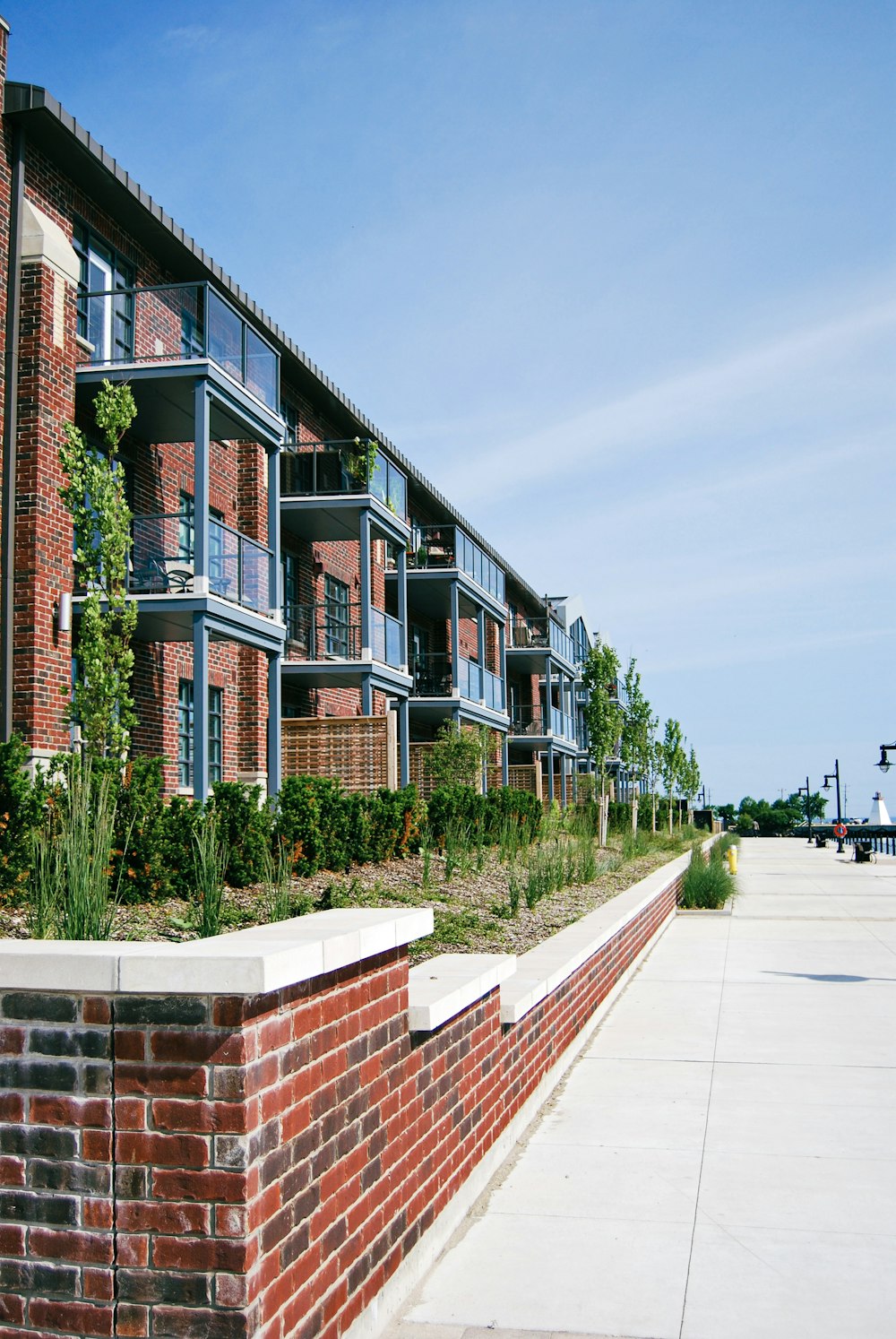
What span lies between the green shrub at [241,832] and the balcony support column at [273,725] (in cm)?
608

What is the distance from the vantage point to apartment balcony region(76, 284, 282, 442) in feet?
52.1

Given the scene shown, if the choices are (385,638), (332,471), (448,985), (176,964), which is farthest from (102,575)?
(176,964)

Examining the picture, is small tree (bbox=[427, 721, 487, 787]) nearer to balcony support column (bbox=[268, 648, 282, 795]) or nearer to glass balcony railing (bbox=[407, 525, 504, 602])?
glass balcony railing (bbox=[407, 525, 504, 602])

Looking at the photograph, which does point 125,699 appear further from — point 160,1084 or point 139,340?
point 160,1084

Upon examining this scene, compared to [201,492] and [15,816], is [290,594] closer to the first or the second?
[201,492]

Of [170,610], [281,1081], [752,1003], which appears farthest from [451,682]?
[281,1081]

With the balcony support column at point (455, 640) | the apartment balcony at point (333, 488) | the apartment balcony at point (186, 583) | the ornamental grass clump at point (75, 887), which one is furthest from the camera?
the balcony support column at point (455, 640)

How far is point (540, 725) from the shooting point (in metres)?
42.5

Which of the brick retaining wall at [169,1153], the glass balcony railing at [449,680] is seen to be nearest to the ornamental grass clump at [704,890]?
the glass balcony railing at [449,680]

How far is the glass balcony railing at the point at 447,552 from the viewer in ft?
97.7

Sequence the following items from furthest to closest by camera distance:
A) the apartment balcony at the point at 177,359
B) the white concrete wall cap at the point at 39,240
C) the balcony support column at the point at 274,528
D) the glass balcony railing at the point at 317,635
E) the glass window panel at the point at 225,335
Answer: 1. the glass balcony railing at the point at 317,635
2. the balcony support column at the point at 274,528
3. the glass window panel at the point at 225,335
4. the apartment balcony at the point at 177,359
5. the white concrete wall cap at the point at 39,240

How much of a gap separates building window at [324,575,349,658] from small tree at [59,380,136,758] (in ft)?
23.6

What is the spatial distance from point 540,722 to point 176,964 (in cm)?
3982

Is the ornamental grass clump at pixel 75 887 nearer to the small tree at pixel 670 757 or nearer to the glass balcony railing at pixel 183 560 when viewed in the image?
the glass balcony railing at pixel 183 560
